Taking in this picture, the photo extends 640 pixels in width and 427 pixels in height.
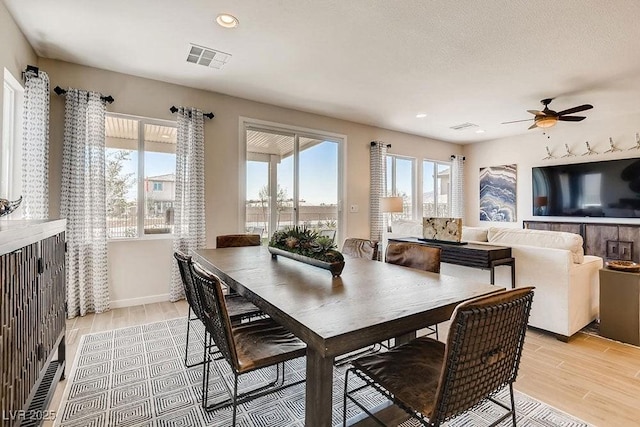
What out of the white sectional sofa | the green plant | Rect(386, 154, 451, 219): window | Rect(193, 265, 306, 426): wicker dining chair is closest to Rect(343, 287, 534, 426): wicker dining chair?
Rect(193, 265, 306, 426): wicker dining chair

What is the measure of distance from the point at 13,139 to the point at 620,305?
18.6 feet

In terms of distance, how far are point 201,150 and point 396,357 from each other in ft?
11.4

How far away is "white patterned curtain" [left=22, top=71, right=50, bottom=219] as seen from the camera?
285cm

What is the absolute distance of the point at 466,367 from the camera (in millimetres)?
1110

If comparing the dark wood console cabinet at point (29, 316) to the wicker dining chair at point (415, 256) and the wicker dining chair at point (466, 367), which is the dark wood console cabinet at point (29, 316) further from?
the wicker dining chair at point (415, 256)

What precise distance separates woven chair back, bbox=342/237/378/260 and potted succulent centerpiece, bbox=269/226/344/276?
64 centimetres

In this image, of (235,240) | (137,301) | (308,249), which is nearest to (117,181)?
(137,301)

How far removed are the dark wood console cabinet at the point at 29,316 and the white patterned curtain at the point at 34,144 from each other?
3.99ft

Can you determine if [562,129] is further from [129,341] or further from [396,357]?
[129,341]

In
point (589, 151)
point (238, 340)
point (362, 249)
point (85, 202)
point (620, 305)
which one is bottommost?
point (620, 305)

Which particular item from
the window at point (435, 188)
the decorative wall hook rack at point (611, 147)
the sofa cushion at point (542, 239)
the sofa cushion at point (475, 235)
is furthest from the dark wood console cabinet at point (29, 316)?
the decorative wall hook rack at point (611, 147)

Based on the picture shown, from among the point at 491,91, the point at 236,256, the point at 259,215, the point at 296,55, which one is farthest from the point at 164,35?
the point at 491,91

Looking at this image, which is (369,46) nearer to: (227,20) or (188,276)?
(227,20)

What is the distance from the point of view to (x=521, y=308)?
1203mm
